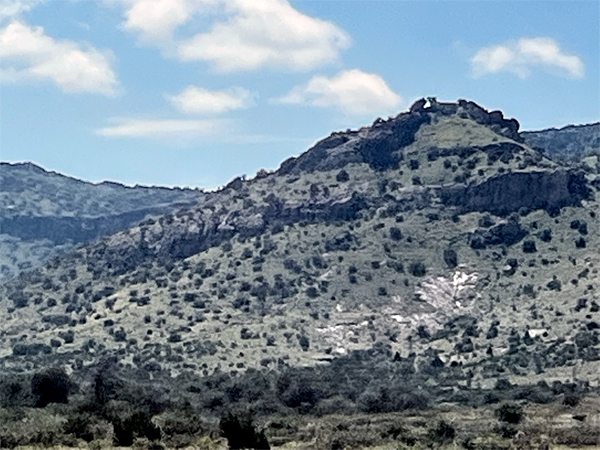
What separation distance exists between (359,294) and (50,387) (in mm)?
89037

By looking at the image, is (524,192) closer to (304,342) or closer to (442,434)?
(304,342)

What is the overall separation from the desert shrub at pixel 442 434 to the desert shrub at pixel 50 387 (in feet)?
103

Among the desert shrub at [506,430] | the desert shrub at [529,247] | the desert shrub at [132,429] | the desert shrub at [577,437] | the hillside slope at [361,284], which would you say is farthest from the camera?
the desert shrub at [529,247]

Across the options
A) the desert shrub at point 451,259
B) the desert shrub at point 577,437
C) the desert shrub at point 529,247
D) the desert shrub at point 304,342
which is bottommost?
the desert shrub at point 304,342

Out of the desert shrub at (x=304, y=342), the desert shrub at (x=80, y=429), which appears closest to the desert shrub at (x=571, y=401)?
the desert shrub at (x=80, y=429)

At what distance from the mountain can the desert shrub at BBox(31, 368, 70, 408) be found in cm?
1896

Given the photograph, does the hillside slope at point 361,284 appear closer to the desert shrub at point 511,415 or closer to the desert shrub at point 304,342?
the desert shrub at point 304,342

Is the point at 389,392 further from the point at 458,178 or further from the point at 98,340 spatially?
the point at 458,178

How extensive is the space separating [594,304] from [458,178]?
52.7 m

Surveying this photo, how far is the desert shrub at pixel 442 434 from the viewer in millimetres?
49719

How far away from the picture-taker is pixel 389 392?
90.4 meters

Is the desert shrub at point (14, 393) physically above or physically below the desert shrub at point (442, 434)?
below

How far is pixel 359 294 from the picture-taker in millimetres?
158875

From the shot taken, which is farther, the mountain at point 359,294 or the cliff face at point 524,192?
the cliff face at point 524,192
